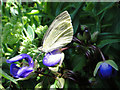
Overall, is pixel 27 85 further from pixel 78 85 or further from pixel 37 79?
pixel 78 85

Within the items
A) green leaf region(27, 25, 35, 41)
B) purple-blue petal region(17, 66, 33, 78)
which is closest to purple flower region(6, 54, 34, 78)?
purple-blue petal region(17, 66, 33, 78)

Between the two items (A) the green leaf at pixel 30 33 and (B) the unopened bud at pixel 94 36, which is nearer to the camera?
(B) the unopened bud at pixel 94 36

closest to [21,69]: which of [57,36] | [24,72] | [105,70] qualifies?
[24,72]

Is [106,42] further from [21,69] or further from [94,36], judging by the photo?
[21,69]

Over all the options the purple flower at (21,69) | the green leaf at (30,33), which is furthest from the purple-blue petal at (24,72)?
the green leaf at (30,33)

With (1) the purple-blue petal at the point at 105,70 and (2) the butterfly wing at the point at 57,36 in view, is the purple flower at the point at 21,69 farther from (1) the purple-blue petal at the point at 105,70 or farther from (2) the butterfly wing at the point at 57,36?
(1) the purple-blue petal at the point at 105,70
